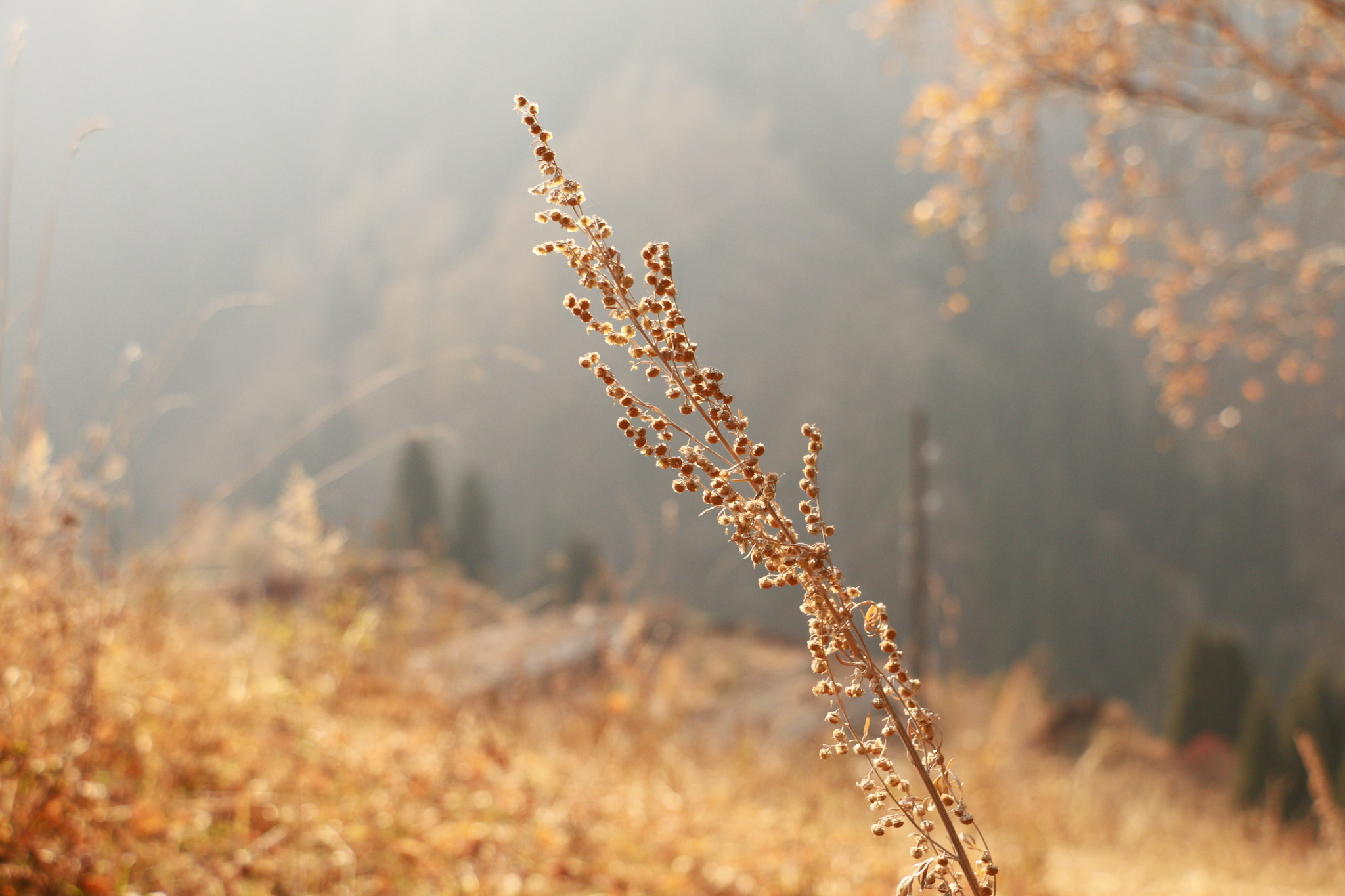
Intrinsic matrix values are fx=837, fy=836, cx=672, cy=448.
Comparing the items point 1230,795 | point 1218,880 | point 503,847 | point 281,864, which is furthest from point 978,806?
point 1230,795

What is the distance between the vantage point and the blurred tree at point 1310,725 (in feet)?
77.3

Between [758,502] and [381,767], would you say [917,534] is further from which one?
[758,502]

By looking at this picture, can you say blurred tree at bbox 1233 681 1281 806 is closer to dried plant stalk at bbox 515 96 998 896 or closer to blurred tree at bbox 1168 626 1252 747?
blurred tree at bbox 1168 626 1252 747

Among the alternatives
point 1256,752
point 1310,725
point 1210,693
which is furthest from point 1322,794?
point 1210,693

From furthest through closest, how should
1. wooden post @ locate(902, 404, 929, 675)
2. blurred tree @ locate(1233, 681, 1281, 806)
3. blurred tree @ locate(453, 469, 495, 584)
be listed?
1. blurred tree @ locate(453, 469, 495, 584)
2. blurred tree @ locate(1233, 681, 1281, 806)
3. wooden post @ locate(902, 404, 929, 675)

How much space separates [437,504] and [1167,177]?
51.1m

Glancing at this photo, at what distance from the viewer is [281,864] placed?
192cm

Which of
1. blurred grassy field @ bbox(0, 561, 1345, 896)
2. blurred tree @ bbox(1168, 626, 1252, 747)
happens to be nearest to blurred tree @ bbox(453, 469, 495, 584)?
blurred tree @ bbox(1168, 626, 1252, 747)

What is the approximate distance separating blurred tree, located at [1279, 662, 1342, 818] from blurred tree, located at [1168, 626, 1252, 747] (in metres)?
2.76

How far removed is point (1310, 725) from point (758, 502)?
104 feet

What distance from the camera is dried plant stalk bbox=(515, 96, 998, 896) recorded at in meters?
0.62

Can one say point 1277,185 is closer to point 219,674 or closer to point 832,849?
point 832,849

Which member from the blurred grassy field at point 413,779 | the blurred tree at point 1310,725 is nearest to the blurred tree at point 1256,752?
the blurred tree at point 1310,725

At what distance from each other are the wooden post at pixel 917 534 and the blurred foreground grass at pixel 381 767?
11460mm
